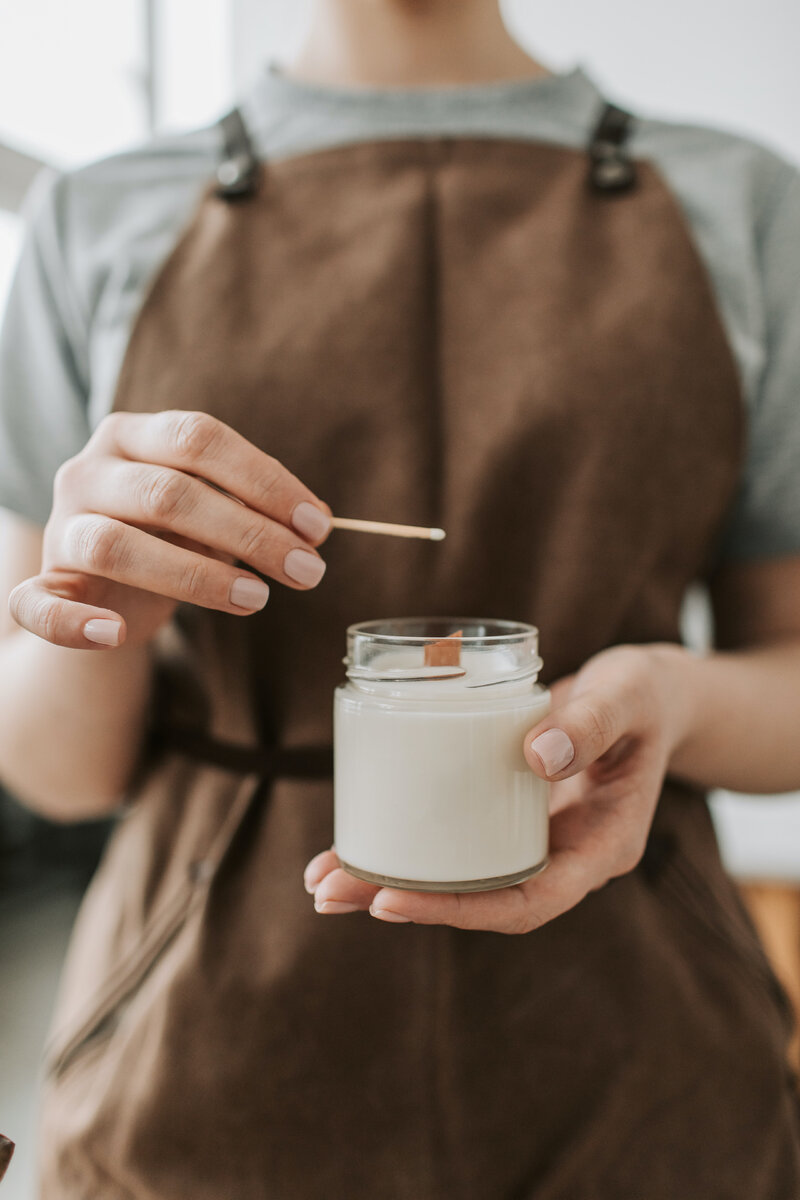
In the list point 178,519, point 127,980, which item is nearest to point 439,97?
point 178,519

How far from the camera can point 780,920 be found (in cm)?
142

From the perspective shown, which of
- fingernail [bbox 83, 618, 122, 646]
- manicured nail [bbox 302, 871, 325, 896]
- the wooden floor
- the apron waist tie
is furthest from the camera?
the wooden floor

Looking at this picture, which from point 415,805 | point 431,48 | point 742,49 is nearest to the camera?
point 415,805

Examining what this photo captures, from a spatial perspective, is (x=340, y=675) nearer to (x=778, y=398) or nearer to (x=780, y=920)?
(x=778, y=398)

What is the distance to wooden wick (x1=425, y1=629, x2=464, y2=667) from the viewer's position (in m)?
0.37

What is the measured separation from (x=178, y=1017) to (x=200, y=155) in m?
0.60

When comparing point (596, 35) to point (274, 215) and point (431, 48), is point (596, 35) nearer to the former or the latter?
point (431, 48)

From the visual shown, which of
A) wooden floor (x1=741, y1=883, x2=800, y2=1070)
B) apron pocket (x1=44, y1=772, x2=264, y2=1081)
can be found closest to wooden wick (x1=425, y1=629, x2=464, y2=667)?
apron pocket (x1=44, y1=772, x2=264, y2=1081)

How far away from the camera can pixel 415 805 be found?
0.36 meters

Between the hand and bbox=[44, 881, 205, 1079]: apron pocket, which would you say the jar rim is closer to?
the hand

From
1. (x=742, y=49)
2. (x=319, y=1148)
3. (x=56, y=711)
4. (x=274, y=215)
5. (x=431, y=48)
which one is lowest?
(x=319, y=1148)

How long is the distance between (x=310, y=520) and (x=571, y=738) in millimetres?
147

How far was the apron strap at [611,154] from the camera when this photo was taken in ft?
1.74

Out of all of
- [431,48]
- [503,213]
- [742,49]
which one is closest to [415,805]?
[503,213]
